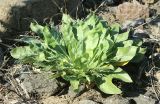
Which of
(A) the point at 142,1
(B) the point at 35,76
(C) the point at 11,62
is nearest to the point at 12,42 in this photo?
(C) the point at 11,62

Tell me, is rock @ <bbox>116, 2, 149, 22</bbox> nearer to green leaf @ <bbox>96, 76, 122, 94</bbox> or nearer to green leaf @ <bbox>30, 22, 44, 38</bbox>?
green leaf @ <bbox>30, 22, 44, 38</bbox>

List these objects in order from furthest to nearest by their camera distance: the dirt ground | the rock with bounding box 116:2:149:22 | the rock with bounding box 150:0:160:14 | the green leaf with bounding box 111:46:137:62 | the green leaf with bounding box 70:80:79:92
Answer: the rock with bounding box 150:0:160:14 < the rock with bounding box 116:2:149:22 < the dirt ground < the green leaf with bounding box 111:46:137:62 < the green leaf with bounding box 70:80:79:92

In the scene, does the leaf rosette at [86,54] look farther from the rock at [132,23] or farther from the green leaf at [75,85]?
the rock at [132,23]

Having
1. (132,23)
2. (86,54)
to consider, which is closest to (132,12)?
(132,23)

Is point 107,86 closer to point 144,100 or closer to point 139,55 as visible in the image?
point 144,100

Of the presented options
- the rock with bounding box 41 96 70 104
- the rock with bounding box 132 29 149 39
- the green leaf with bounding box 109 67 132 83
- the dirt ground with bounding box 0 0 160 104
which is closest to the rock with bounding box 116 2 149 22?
the dirt ground with bounding box 0 0 160 104

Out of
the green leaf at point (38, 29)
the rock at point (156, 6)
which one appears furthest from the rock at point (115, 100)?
the rock at point (156, 6)

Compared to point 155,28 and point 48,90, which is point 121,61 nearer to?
point 48,90
